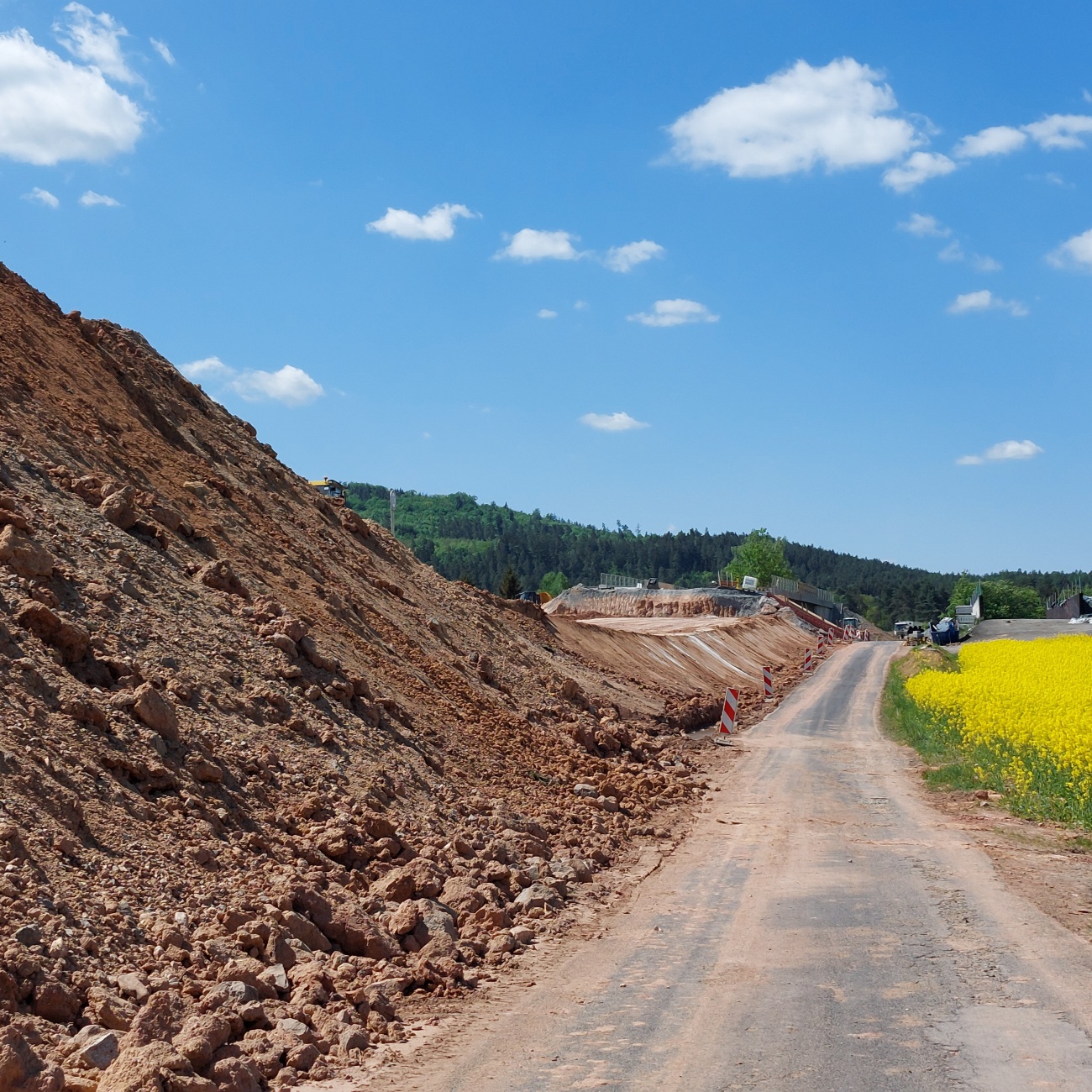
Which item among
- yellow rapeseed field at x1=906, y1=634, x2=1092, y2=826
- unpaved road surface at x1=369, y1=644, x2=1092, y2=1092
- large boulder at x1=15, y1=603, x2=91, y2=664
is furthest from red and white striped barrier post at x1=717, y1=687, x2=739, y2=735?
large boulder at x1=15, y1=603, x2=91, y2=664

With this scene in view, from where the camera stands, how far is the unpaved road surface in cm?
610

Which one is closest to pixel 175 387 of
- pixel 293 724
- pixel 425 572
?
pixel 425 572

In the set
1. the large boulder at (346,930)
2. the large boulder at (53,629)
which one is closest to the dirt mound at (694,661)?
the large boulder at (53,629)

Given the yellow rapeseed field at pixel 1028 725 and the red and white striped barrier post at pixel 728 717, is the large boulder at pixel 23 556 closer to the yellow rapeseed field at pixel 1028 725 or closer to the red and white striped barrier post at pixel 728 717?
the yellow rapeseed field at pixel 1028 725

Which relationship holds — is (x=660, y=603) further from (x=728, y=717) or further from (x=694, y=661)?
(x=728, y=717)

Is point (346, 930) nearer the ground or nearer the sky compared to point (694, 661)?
nearer the ground

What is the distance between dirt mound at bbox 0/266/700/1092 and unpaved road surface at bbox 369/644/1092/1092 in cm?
90

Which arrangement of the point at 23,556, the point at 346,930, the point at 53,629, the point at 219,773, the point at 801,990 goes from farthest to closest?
1. the point at 23,556
2. the point at 53,629
3. the point at 219,773
4. the point at 346,930
5. the point at 801,990

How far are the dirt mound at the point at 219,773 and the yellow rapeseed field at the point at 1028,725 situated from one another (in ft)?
17.2

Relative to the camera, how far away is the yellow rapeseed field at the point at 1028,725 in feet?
49.9

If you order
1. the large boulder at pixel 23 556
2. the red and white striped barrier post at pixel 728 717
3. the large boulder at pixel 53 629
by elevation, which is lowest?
the red and white striped barrier post at pixel 728 717

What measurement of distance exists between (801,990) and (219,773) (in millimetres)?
5273

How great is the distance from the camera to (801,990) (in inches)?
296

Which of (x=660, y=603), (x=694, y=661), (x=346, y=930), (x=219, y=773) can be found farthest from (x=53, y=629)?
(x=660, y=603)
